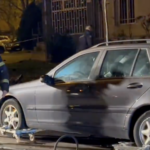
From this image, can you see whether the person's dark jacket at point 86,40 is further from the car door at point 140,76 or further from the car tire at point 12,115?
the car door at point 140,76

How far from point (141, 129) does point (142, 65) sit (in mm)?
953

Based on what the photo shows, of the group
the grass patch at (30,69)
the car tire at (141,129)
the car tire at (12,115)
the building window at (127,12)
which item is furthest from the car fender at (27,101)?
the building window at (127,12)

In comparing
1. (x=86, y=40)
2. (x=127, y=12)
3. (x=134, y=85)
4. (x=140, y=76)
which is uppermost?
(x=127, y=12)

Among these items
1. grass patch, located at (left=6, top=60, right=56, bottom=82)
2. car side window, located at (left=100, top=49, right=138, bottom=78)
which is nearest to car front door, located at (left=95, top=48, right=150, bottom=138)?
car side window, located at (left=100, top=49, right=138, bottom=78)

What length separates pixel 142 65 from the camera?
8461 millimetres

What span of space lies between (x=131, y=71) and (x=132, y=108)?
23.8 inches

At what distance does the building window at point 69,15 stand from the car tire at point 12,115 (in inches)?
592

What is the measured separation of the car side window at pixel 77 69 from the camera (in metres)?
9.09

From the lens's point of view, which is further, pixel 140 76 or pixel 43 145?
pixel 43 145

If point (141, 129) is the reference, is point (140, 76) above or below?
above

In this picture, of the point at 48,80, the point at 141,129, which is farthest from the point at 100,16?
the point at 141,129

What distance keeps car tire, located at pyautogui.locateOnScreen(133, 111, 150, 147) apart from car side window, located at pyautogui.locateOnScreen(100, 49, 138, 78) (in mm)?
732

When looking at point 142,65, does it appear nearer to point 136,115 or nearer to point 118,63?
point 118,63

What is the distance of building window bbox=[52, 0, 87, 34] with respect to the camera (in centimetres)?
2536
